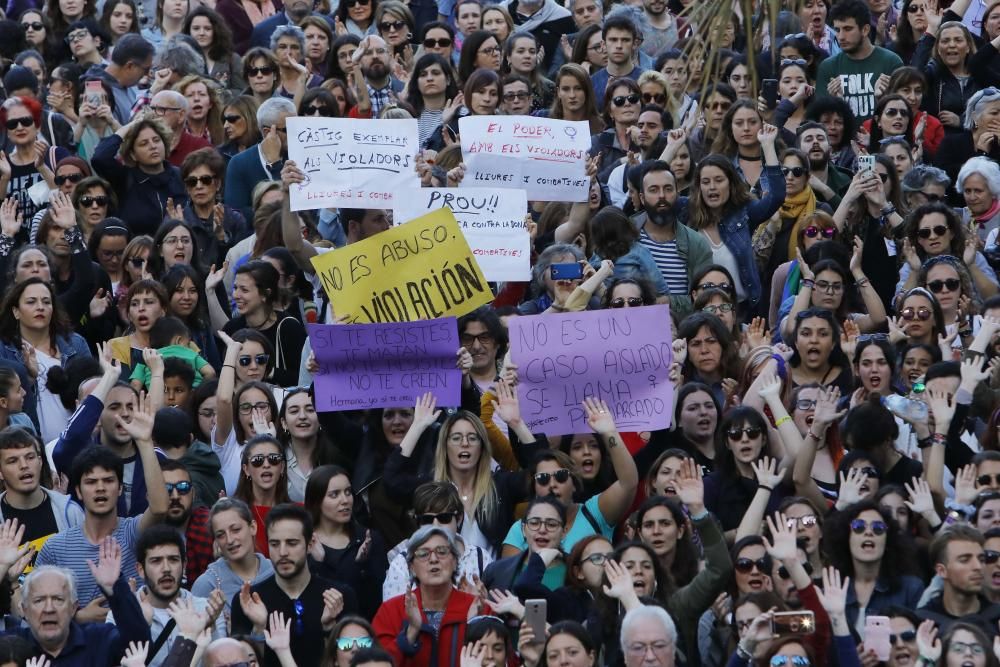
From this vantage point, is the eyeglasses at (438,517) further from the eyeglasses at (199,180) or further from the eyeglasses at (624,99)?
the eyeglasses at (624,99)

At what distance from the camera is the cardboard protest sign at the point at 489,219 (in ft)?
49.7

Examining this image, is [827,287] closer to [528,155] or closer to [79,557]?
[528,155]

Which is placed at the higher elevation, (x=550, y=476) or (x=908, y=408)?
(x=908, y=408)

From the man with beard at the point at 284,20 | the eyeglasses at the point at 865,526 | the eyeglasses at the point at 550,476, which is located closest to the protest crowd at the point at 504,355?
the eyeglasses at the point at 865,526

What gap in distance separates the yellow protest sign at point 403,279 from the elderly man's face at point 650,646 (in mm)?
3089

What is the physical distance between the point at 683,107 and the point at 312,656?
6483 millimetres

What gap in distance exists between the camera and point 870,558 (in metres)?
12.5

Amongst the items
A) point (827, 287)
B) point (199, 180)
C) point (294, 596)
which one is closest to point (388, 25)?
point (199, 180)

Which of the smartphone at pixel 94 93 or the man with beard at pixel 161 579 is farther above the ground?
the smartphone at pixel 94 93

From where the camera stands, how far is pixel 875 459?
43.7 ft

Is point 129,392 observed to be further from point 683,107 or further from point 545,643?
point 683,107

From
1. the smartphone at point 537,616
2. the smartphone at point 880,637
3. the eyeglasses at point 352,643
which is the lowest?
the smartphone at point 880,637

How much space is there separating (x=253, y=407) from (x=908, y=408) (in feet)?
10.7

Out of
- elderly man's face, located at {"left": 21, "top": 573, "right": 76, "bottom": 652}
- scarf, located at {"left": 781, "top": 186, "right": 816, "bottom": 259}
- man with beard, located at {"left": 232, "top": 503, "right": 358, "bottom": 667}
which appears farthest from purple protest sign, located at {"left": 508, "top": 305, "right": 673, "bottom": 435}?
scarf, located at {"left": 781, "top": 186, "right": 816, "bottom": 259}
